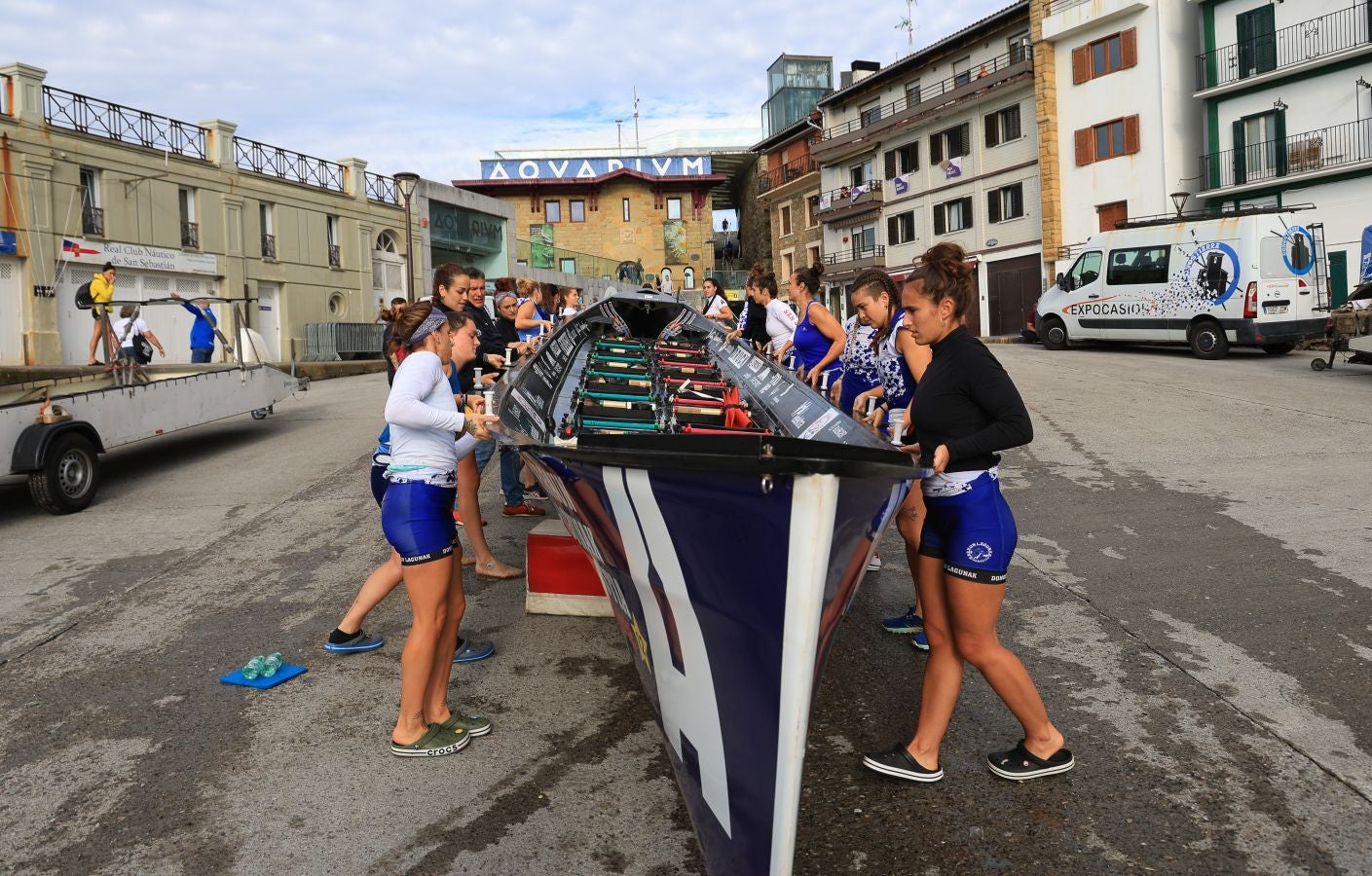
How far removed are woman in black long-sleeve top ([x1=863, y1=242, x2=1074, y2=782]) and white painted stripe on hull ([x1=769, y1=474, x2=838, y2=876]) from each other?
0.79 meters

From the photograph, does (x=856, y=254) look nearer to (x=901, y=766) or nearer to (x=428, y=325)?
(x=428, y=325)

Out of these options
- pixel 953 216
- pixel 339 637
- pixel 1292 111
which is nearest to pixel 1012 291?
pixel 953 216

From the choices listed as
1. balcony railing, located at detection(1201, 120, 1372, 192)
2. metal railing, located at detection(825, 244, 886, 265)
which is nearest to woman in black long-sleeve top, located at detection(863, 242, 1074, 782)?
balcony railing, located at detection(1201, 120, 1372, 192)

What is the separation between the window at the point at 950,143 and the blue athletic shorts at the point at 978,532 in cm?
3612

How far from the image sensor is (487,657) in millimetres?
5207

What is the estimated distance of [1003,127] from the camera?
115 feet

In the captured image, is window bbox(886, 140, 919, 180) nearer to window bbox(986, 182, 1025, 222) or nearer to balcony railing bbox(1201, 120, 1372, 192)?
window bbox(986, 182, 1025, 222)

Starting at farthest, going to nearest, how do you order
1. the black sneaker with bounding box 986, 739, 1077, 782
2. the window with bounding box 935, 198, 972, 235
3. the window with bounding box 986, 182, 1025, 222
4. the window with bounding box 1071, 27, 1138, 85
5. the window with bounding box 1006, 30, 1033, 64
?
the window with bounding box 935, 198, 972, 235, the window with bounding box 986, 182, 1025, 222, the window with bounding box 1006, 30, 1033, 64, the window with bounding box 1071, 27, 1138, 85, the black sneaker with bounding box 986, 739, 1077, 782

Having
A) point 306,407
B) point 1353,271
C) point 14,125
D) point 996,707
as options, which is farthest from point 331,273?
point 996,707

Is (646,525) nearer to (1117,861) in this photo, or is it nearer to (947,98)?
(1117,861)

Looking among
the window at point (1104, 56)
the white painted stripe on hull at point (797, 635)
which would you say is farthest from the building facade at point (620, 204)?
the white painted stripe on hull at point (797, 635)

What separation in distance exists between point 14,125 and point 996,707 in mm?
25670

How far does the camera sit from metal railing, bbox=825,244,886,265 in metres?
42.9

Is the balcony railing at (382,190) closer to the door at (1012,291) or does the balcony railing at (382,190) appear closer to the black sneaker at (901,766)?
the door at (1012,291)
